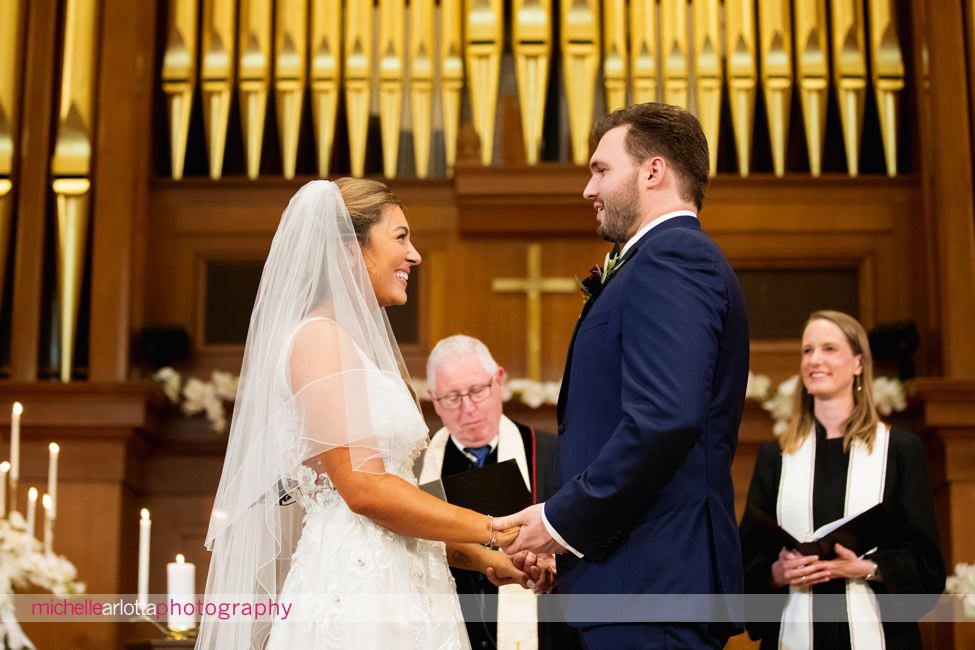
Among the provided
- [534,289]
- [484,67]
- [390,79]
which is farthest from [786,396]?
[390,79]

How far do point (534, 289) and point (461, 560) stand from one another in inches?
123

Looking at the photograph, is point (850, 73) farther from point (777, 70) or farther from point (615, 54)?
point (615, 54)

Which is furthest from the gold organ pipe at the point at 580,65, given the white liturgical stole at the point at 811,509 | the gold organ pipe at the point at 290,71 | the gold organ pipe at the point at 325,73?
the white liturgical stole at the point at 811,509

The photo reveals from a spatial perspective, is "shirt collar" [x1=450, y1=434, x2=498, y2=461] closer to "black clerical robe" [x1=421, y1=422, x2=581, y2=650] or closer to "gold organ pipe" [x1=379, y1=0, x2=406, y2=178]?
"black clerical robe" [x1=421, y1=422, x2=581, y2=650]

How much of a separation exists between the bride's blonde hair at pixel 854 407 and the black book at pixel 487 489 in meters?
1.35

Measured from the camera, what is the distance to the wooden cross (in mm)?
7160

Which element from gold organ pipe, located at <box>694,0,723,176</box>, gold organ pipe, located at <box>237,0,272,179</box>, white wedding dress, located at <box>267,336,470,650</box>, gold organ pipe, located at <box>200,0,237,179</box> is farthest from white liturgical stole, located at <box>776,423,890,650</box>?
gold organ pipe, located at <box>200,0,237,179</box>

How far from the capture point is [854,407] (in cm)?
524

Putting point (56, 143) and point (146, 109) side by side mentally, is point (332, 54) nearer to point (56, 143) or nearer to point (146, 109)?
point (146, 109)

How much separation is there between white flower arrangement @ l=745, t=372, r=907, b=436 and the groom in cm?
310

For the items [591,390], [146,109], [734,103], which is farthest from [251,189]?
[591,390]

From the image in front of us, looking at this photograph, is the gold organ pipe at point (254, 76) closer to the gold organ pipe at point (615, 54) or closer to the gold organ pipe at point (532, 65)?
the gold organ pipe at point (532, 65)

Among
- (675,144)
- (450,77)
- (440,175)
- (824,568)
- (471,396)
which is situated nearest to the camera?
(675,144)

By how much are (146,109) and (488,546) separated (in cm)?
415
